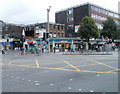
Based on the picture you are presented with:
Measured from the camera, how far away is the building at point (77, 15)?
55200mm

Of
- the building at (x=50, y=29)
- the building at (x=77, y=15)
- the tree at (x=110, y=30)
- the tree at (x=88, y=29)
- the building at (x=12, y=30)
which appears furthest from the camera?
the building at (x=12, y=30)

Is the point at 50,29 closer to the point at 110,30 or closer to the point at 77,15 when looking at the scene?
the point at 77,15

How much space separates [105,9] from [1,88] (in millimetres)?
61495

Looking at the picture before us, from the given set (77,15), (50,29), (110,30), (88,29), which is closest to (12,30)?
(50,29)

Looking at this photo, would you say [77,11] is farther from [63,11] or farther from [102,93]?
[102,93]

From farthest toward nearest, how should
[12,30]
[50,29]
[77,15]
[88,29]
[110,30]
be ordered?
1. [12,30]
2. [77,15]
3. [50,29]
4. [110,30]
5. [88,29]

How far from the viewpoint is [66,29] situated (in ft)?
199

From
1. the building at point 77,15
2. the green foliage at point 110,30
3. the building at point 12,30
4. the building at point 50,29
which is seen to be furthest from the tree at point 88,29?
the building at point 12,30

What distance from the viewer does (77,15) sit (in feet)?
188

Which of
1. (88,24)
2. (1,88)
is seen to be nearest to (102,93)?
(1,88)

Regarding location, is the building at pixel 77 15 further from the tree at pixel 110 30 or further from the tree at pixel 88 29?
the tree at pixel 88 29

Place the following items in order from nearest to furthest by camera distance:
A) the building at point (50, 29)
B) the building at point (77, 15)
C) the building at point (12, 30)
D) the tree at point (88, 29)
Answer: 1. the tree at point (88, 29)
2. the building at point (50, 29)
3. the building at point (77, 15)
4. the building at point (12, 30)

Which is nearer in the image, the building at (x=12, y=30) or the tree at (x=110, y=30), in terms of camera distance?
the tree at (x=110, y=30)

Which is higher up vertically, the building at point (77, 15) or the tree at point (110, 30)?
the building at point (77, 15)
